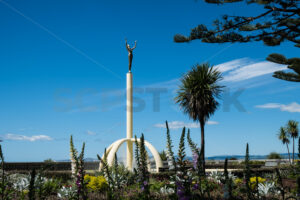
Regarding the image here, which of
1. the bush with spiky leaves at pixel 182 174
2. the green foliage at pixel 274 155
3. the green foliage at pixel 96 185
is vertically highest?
the bush with spiky leaves at pixel 182 174

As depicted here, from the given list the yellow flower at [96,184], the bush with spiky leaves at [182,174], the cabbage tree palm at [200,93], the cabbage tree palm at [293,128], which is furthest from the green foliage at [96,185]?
the cabbage tree palm at [293,128]

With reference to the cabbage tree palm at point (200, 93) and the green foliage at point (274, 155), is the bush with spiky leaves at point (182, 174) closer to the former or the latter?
the cabbage tree palm at point (200, 93)

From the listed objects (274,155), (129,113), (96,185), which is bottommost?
(274,155)

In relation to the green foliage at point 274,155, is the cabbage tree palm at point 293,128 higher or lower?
higher

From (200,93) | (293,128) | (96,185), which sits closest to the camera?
(96,185)

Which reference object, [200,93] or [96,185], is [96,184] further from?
[200,93]

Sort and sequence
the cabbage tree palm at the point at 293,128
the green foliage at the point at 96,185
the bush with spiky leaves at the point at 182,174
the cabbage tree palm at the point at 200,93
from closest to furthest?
the bush with spiky leaves at the point at 182,174 < the green foliage at the point at 96,185 < the cabbage tree palm at the point at 200,93 < the cabbage tree palm at the point at 293,128

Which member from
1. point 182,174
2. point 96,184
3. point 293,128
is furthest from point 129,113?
point 293,128

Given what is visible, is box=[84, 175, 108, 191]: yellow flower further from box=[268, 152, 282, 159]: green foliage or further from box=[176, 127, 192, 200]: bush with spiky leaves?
box=[268, 152, 282, 159]: green foliage

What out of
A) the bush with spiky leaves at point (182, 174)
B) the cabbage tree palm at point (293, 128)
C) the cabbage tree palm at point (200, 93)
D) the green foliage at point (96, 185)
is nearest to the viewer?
the bush with spiky leaves at point (182, 174)

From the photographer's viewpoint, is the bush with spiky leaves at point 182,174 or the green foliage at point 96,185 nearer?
the bush with spiky leaves at point 182,174

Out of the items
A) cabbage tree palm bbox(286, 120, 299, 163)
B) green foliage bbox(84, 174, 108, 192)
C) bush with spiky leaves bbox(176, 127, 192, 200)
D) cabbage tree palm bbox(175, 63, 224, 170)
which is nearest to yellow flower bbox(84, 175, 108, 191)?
green foliage bbox(84, 174, 108, 192)

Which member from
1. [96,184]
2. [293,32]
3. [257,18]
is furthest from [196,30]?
[96,184]

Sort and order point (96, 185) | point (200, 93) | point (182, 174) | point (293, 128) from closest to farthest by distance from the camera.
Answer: point (182, 174) → point (96, 185) → point (200, 93) → point (293, 128)
